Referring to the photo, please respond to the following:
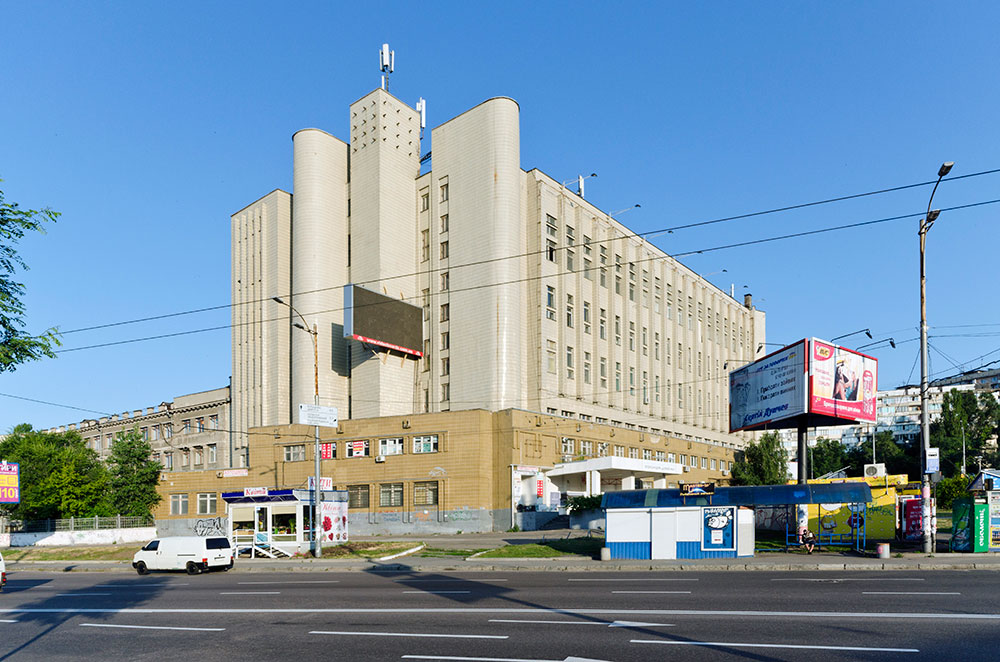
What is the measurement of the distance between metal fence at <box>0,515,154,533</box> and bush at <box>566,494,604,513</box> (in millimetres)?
34048

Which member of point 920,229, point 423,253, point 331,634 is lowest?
point 331,634

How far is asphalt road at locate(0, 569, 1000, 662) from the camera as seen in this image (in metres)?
11.7

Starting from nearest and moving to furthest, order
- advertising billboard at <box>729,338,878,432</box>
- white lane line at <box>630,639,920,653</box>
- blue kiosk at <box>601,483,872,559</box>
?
1. white lane line at <box>630,639,920,653</box>
2. blue kiosk at <box>601,483,872,559</box>
3. advertising billboard at <box>729,338,878,432</box>

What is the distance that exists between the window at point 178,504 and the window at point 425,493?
24630 millimetres

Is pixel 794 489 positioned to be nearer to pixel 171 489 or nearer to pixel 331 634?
pixel 331 634

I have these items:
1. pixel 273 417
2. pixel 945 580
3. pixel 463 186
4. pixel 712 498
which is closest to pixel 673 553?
pixel 712 498

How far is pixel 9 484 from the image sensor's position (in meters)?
47.0

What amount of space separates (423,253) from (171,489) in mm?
30366

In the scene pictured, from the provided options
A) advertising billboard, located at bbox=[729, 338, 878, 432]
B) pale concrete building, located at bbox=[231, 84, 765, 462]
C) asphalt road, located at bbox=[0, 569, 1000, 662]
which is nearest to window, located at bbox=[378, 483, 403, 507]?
pale concrete building, located at bbox=[231, 84, 765, 462]

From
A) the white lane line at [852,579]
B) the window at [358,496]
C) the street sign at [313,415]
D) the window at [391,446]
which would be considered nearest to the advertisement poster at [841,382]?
the white lane line at [852,579]

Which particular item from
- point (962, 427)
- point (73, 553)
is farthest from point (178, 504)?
point (962, 427)

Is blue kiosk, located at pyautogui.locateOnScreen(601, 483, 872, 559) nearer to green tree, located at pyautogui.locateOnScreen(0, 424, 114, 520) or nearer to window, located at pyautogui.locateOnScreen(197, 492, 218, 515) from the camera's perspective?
window, located at pyautogui.locateOnScreen(197, 492, 218, 515)

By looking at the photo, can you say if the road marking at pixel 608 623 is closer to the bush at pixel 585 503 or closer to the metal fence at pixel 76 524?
the bush at pixel 585 503

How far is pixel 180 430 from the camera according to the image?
262ft
